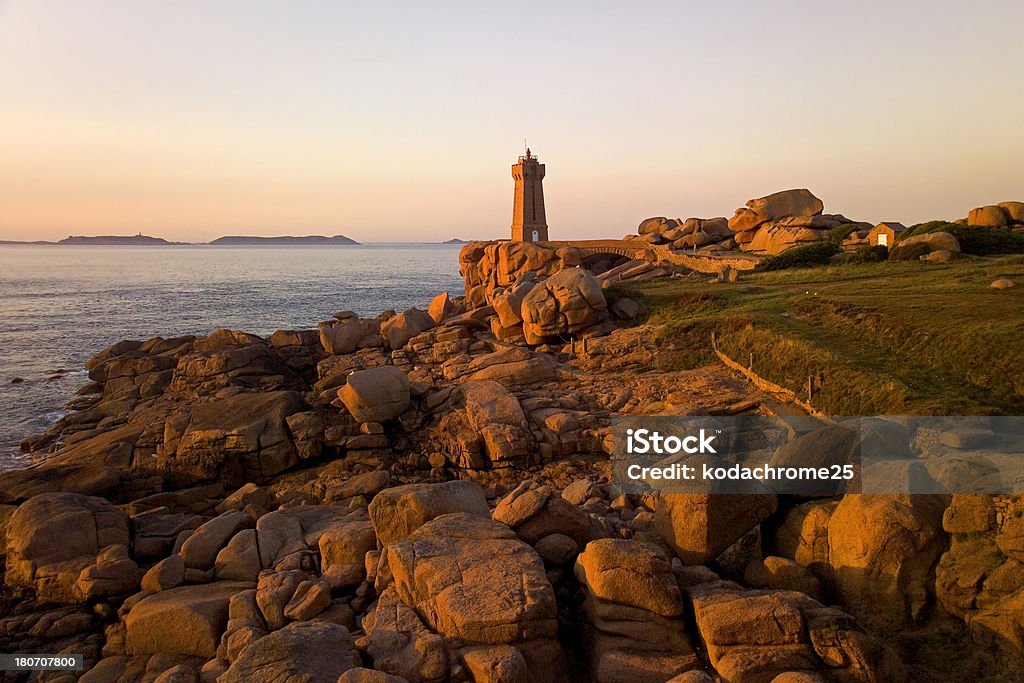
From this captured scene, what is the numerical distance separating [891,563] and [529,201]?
58736mm

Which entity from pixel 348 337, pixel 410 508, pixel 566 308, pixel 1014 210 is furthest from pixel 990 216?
pixel 410 508

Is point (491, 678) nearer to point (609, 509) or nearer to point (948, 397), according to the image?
point (609, 509)

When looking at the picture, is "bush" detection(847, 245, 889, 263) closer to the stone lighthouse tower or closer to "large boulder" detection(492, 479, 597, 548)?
"large boulder" detection(492, 479, 597, 548)

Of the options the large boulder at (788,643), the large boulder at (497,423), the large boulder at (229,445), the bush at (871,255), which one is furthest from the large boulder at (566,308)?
the large boulder at (788,643)

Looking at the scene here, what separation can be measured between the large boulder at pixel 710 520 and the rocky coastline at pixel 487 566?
0.04 meters

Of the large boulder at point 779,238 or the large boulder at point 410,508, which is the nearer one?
the large boulder at point 410,508

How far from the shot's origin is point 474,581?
35.7 feet

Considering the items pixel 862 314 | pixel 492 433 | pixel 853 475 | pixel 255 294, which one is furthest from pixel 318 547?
pixel 255 294

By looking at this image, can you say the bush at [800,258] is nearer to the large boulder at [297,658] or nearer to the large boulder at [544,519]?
the large boulder at [544,519]

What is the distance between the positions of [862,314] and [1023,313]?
4544 millimetres

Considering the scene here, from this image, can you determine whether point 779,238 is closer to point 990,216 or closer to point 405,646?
point 990,216

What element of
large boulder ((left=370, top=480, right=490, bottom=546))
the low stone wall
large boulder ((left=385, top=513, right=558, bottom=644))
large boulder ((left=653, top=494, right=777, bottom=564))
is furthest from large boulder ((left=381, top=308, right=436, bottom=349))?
large boulder ((left=653, top=494, right=777, bottom=564))

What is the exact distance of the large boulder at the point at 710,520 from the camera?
489 inches

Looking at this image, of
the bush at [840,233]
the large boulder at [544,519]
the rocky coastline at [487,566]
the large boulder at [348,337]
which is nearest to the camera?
the rocky coastline at [487,566]
